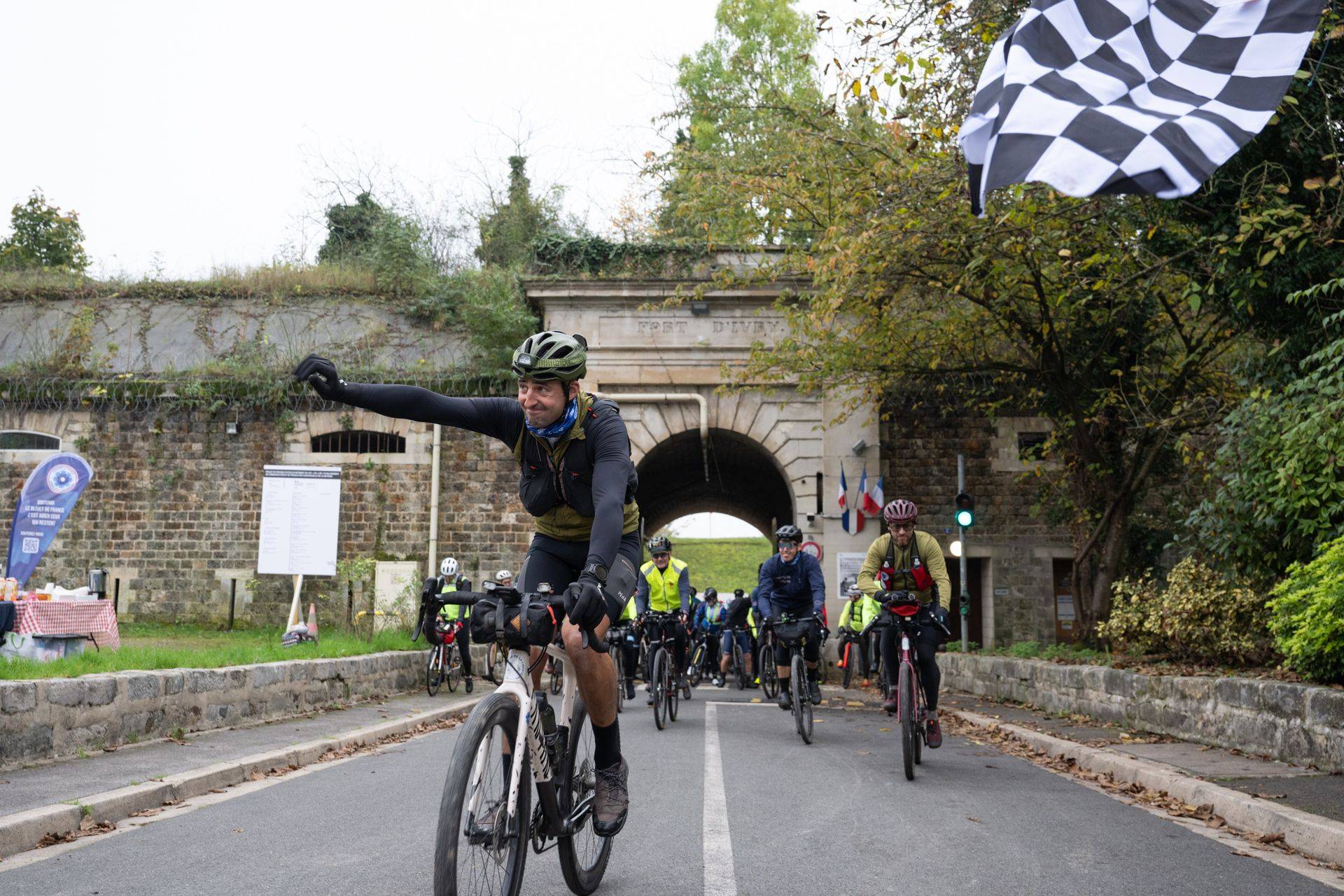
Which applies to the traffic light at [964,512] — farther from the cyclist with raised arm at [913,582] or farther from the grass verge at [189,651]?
the cyclist with raised arm at [913,582]

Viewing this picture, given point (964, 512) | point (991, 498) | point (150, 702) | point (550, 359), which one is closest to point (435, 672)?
point (150, 702)

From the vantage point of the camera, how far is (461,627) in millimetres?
16047

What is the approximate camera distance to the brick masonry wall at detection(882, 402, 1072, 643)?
75.4 feet

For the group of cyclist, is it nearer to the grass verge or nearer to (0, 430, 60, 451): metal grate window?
the grass verge

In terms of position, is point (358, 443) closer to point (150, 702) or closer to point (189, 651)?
point (189, 651)

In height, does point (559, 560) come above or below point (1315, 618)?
above

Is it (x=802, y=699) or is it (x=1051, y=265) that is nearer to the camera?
(x=802, y=699)

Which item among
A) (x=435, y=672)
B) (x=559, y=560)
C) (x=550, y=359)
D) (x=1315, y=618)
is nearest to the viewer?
(x=550, y=359)

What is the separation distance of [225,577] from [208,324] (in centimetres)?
619

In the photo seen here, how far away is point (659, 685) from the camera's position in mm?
12008

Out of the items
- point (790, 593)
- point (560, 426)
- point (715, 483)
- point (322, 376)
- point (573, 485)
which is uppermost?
point (715, 483)

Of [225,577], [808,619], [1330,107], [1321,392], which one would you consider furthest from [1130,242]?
[225,577]

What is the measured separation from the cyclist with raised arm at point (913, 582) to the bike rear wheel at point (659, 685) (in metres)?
3.84

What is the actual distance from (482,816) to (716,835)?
8.37ft
